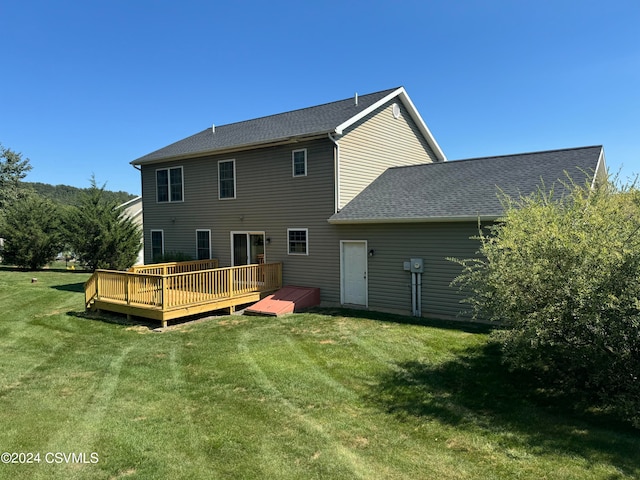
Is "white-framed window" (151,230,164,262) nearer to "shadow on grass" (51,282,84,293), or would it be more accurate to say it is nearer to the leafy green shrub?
"shadow on grass" (51,282,84,293)

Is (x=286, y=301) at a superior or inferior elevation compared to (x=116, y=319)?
superior

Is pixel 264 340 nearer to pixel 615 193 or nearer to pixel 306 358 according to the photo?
pixel 306 358

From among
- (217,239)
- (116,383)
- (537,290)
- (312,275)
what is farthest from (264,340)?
(217,239)

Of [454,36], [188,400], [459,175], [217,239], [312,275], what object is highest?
[454,36]

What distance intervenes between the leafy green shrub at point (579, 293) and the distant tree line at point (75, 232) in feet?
64.4

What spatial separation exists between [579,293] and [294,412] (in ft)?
12.4

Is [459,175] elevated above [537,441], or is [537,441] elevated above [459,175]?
[459,175]

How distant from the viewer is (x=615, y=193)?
5.89 metres

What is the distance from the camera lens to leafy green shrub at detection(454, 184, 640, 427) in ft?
15.3

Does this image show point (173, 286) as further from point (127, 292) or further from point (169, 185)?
point (169, 185)

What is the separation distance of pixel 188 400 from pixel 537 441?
14.4 ft

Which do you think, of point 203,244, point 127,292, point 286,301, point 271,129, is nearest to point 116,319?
point 127,292

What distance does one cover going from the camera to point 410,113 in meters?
15.7

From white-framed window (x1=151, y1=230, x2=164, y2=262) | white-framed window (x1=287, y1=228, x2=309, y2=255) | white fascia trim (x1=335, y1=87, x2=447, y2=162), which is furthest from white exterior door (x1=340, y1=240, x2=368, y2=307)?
white-framed window (x1=151, y1=230, x2=164, y2=262)
